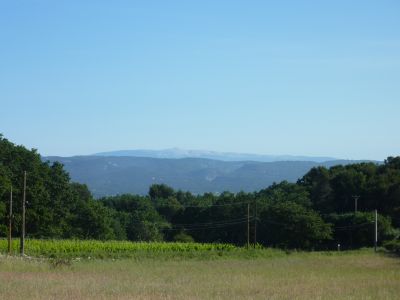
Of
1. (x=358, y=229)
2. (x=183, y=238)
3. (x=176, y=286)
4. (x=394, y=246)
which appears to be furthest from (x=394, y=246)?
(x=183, y=238)

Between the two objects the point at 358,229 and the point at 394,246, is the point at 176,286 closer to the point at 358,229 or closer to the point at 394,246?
the point at 394,246

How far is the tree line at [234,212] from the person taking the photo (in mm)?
61844

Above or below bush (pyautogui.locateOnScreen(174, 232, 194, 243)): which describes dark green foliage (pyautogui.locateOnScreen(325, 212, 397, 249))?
above

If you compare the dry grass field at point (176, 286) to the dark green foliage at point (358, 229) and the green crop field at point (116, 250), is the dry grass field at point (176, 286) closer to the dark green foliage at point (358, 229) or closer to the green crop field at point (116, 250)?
the green crop field at point (116, 250)

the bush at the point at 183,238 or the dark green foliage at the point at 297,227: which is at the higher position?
the dark green foliage at the point at 297,227

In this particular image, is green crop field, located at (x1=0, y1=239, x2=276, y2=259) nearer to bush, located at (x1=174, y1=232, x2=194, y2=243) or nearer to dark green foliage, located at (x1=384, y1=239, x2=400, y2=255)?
dark green foliage, located at (x1=384, y1=239, x2=400, y2=255)

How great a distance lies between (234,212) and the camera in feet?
266

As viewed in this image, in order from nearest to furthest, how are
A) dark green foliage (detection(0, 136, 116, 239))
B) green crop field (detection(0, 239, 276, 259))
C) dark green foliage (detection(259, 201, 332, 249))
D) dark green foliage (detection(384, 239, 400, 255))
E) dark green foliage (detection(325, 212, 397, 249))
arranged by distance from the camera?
green crop field (detection(0, 239, 276, 259)) → dark green foliage (detection(384, 239, 400, 255)) → dark green foliage (detection(0, 136, 116, 239)) → dark green foliage (detection(325, 212, 397, 249)) → dark green foliage (detection(259, 201, 332, 249))

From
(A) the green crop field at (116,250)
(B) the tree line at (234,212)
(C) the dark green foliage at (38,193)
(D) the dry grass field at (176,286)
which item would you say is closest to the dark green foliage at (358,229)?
(B) the tree line at (234,212)

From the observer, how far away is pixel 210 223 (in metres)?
83.4

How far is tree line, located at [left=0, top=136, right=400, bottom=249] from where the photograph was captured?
61844mm

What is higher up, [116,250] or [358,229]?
[358,229]

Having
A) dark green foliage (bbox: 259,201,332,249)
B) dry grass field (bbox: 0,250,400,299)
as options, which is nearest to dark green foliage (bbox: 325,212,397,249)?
dark green foliage (bbox: 259,201,332,249)

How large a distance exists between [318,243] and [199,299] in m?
49.1
